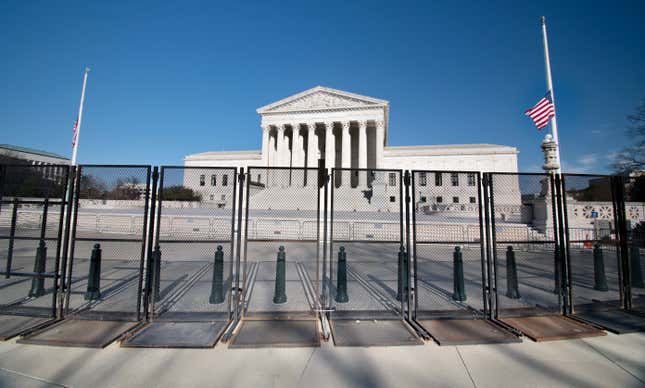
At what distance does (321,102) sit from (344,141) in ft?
30.4

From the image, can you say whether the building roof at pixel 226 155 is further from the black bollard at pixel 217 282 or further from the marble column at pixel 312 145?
the black bollard at pixel 217 282

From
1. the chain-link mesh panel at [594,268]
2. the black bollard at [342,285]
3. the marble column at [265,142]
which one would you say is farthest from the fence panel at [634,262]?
the marble column at [265,142]

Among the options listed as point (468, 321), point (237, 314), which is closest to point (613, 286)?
point (468, 321)

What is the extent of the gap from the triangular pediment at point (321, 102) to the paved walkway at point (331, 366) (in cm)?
4934

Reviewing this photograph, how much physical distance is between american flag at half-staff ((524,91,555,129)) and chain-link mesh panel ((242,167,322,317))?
15.6 metres

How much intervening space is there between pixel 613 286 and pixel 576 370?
6.31 metres

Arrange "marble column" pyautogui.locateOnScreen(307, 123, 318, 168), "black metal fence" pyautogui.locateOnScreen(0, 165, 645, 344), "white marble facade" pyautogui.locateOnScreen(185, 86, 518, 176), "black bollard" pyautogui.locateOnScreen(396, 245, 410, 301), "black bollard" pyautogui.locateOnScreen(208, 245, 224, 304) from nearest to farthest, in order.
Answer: "black metal fence" pyautogui.locateOnScreen(0, 165, 645, 344) < "black bollard" pyautogui.locateOnScreen(396, 245, 410, 301) < "black bollard" pyautogui.locateOnScreen(208, 245, 224, 304) < "white marble facade" pyautogui.locateOnScreen(185, 86, 518, 176) < "marble column" pyautogui.locateOnScreen(307, 123, 318, 168)

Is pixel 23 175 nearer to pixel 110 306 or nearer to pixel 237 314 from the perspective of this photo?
pixel 110 306

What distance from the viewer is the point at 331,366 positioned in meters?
3.53

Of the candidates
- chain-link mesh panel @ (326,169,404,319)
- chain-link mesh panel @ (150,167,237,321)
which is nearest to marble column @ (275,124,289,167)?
chain-link mesh panel @ (326,169,404,319)

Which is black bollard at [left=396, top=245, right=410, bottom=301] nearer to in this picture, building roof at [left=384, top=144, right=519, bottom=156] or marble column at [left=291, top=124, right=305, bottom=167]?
marble column at [left=291, top=124, right=305, bottom=167]

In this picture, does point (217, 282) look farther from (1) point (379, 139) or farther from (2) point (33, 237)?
(1) point (379, 139)

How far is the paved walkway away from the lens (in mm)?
3246

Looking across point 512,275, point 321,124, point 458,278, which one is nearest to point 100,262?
point 458,278
